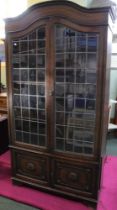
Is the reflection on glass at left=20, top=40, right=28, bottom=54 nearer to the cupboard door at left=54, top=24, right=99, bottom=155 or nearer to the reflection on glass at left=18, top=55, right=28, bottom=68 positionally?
the reflection on glass at left=18, top=55, right=28, bottom=68

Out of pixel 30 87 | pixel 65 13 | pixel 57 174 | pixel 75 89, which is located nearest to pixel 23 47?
pixel 30 87

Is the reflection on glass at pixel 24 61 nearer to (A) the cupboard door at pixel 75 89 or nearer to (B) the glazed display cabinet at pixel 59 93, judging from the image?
(B) the glazed display cabinet at pixel 59 93

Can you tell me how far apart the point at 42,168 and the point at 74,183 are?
1.27 ft

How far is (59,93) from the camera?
1988mm

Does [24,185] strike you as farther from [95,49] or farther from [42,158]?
[95,49]

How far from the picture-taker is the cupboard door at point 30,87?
199cm

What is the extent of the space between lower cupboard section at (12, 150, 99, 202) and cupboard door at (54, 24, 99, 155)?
0.17m

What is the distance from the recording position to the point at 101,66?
1759 millimetres

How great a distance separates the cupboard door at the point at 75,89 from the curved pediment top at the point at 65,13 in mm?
106

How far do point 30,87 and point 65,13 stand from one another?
31.5 inches

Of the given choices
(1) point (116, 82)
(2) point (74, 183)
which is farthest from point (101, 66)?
(1) point (116, 82)

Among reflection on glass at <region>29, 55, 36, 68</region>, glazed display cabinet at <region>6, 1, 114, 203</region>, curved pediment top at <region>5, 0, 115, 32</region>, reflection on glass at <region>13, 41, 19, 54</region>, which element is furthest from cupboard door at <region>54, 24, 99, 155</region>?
reflection on glass at <region>13, 41, 19, 54</region>

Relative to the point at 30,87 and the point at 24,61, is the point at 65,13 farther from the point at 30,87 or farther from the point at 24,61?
the point at 30,87

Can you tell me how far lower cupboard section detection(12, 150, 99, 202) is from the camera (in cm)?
203
